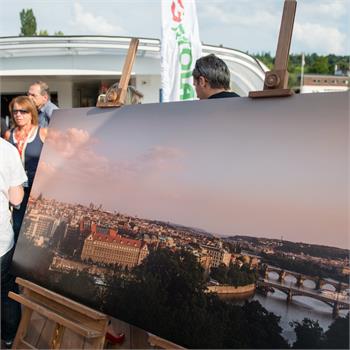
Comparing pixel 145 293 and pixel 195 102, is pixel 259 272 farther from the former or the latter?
pixel 195 102

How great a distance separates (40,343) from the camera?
1.96 m

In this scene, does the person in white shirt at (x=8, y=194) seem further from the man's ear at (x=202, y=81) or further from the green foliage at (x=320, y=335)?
the green foliage at (x=320, y=335)

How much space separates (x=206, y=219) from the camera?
3.85ft

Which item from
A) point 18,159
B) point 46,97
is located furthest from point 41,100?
point 18,159

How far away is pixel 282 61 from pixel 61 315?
1.20m

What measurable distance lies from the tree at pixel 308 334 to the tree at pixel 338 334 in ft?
0.06

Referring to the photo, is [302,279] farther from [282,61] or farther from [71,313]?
[71,313]

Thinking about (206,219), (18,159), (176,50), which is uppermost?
(176,50)

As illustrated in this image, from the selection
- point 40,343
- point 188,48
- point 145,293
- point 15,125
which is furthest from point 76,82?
point 145,293

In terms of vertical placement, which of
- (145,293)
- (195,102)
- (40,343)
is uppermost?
(195,102)

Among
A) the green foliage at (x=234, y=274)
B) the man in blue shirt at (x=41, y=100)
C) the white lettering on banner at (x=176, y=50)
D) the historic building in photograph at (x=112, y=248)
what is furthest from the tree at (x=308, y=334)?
the white lettering on banner at (x=176, y=50)

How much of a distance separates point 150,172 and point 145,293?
0.41m

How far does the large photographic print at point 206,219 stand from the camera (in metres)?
0.98

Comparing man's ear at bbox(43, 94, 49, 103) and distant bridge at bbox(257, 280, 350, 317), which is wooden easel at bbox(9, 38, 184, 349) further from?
man's ear at bbox(43, 94, 49, 103)
